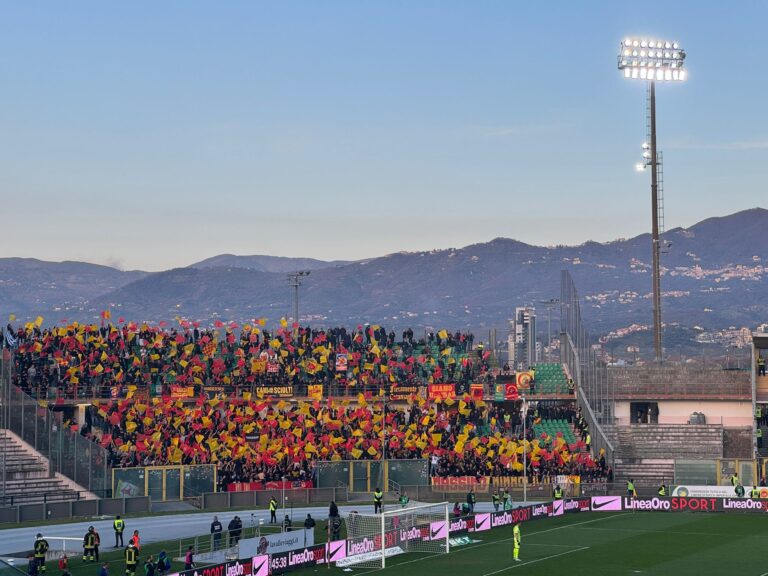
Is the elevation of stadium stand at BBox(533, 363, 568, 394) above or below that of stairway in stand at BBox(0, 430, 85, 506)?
above

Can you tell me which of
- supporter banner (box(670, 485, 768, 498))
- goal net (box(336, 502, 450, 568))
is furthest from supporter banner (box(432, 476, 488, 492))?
goal net (box(336, 502, 450, 568))

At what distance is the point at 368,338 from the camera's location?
3361 inches

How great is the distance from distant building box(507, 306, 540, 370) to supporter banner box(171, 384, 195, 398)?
5430cm

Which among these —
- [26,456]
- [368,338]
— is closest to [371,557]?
[26,456]

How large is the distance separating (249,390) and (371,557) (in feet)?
113

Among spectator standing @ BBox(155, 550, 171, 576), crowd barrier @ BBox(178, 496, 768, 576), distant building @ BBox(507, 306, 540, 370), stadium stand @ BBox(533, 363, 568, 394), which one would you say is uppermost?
distant building @ BBox(507, 306, 540, 370)

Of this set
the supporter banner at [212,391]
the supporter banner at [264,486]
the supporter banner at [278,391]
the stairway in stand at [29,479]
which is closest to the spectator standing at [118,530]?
the stairway in stand at [29,479]

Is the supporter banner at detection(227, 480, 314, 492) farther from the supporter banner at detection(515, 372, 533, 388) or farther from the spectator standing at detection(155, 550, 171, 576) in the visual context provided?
the spectator standing at detection(155, 550, 171, 576)

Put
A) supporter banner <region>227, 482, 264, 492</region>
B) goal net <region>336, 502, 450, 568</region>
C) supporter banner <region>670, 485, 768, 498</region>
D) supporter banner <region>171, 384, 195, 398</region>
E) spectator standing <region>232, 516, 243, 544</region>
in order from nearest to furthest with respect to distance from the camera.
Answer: spectator standing <region>232, 516, 243, 544</region> → goal net <region>336, 502, 450, 568</region> → supporter banner <region>670, 485, 768, 498</region> → supporter banner <region>227, 482, 264, 492</region> → supporter banner <region>171, 384, 195, 398</region>

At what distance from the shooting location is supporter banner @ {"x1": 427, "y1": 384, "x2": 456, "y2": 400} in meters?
77.8

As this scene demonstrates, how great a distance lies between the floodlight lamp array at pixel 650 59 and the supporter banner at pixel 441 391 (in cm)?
2664

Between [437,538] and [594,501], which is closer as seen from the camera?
[437,538]

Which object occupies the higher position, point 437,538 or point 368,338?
point 368,338

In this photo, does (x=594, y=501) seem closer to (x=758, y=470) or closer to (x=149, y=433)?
(x=758, y=470)
